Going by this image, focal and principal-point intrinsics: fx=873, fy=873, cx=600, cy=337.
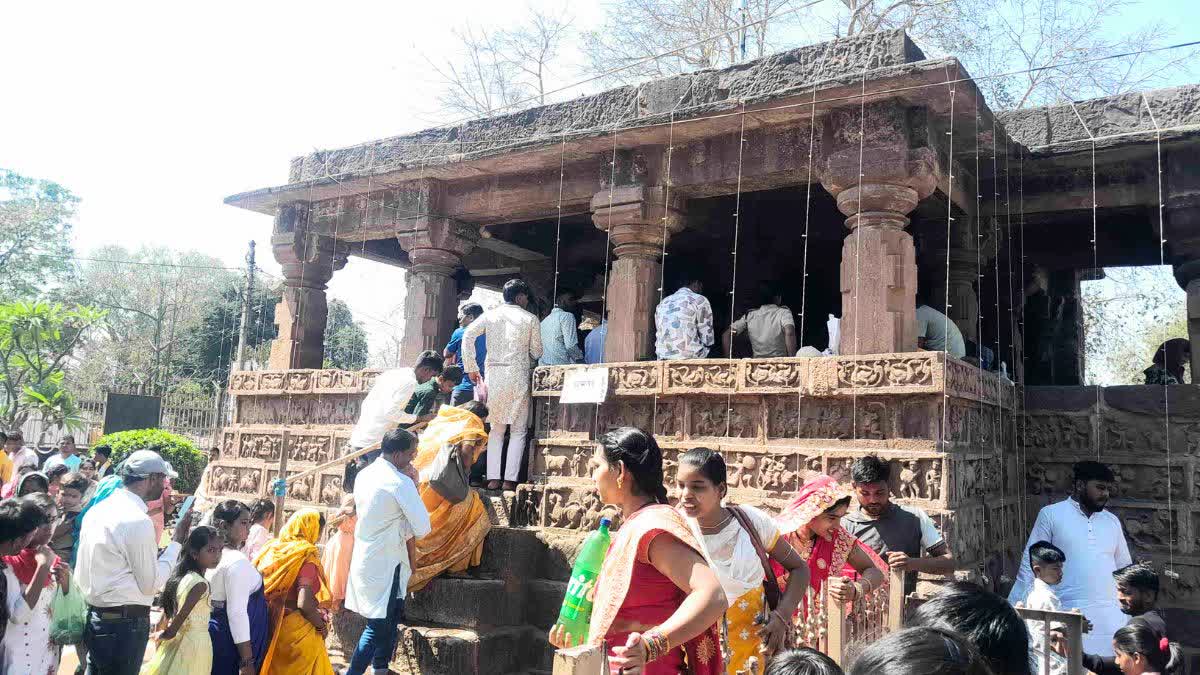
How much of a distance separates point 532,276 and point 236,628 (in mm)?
8412

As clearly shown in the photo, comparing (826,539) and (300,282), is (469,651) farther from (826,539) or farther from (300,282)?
(300,282)

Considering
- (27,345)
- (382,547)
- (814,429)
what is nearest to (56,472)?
(382,547)

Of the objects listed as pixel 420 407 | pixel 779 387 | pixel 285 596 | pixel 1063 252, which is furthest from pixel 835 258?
pixel 285 596

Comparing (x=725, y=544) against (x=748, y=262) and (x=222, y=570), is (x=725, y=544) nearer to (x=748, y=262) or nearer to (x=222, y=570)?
(x=222, y=570)

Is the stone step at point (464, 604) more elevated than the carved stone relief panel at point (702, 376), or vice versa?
the carved stone relief panel at point (702, 376)

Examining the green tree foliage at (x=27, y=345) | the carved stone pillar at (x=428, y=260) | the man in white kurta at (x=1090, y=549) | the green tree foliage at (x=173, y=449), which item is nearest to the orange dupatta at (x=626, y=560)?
the man in white kurta at (x=1090, y=549)

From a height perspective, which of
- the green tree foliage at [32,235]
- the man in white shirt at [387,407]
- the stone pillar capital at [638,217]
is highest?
the green tree foliage at [32,235]

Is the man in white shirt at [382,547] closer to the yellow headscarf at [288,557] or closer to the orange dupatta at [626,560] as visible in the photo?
the yellow headscarf at [288,557]

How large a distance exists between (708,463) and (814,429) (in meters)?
3.25

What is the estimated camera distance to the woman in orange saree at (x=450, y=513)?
5.86 metres

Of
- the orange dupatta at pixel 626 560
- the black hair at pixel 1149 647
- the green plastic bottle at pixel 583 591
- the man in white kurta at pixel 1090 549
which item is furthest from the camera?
the man in white kurta at pixel 1090 549

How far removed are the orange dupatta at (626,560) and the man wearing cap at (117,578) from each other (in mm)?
2711

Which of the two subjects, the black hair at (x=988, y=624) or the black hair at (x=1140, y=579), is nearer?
the black hair at (x=988, y=624)

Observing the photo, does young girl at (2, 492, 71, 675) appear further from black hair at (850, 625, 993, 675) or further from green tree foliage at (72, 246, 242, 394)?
green tree foliage at (72, 246, 242, 394)
